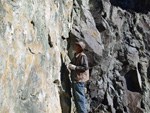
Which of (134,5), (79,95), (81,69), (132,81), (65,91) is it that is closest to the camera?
(81,69)

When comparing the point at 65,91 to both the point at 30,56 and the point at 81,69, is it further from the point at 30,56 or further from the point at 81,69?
the point at 30,56

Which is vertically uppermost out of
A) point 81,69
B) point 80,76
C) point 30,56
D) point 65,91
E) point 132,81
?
point 30,56

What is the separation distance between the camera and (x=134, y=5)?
536 inches

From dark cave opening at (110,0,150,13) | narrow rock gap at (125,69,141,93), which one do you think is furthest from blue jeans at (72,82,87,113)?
dark cave opening at (110,0,150,13)

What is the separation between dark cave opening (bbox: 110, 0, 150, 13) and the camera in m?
13.2

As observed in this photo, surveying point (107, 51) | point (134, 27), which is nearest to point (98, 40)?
point (107, 51)

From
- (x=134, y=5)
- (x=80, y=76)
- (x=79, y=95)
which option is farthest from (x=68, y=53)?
(x=134, y=5)

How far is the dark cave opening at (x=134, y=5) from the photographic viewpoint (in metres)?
13.2

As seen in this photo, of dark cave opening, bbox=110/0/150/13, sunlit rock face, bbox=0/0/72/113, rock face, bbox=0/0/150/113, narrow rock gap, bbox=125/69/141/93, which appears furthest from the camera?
dark cave opening, bbox=110/0/150/13

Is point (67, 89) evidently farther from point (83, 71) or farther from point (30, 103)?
point (30, 103)

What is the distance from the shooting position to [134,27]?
11.9m

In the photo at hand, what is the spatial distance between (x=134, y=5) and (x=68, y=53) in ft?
28.5

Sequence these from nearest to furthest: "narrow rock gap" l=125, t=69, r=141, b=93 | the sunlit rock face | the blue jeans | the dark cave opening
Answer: the sunlit rock face → the blue jeans → "narrow rock gap" l=125, t=69, r=141, b=93 → the dark cave opening

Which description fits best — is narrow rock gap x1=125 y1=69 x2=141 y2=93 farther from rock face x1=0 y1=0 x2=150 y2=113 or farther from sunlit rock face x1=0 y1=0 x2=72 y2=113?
sunlit rock face x1=0 y1=0 x2=72 y2=113
